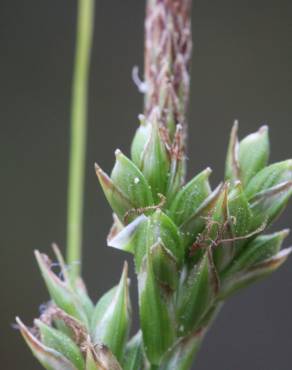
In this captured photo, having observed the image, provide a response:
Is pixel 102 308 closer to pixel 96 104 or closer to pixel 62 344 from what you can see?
pixel 62 344

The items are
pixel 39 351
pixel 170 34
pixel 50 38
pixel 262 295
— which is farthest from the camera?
pixel 50 38

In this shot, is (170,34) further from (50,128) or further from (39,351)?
(50,128)

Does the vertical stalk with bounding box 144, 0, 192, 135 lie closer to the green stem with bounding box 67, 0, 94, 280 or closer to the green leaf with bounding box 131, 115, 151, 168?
the green leaf with bounding box 131, 115, 151, 168

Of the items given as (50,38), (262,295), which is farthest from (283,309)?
(50,38)

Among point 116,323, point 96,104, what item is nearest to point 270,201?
point 116,323

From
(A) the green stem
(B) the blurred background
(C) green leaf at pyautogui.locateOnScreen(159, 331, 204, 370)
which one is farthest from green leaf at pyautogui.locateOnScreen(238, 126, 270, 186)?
(B) the blurred background

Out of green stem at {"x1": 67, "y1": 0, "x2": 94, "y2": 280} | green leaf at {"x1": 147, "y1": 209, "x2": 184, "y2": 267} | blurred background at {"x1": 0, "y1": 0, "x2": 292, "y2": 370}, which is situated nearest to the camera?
green leaf at {"x1": 147, "y1": 209, "x2": 184, "y2": 267}
